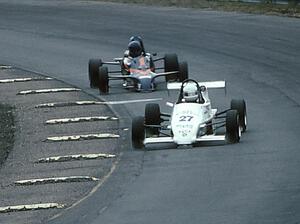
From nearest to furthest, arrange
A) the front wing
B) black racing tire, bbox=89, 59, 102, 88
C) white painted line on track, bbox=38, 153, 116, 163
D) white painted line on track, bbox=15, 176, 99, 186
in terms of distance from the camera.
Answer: white painted line on track, bbox=15, 176, 99, 186 < the front wing < white painted line on track, bbox=38, 153, 116, 163 < black racing tire, bbox=89, 59, 102, 88

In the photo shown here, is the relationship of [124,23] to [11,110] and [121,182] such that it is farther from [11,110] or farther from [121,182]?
[121,182]

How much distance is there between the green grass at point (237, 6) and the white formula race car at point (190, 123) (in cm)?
1627

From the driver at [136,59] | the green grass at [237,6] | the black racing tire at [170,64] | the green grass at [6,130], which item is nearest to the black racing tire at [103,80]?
the driver at [136,59]

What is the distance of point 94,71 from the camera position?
1056 inches

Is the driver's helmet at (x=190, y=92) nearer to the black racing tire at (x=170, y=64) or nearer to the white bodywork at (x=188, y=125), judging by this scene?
the white bodywork at (x=188, y=125)

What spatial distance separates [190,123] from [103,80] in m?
6.45

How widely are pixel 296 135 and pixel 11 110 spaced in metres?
7.40

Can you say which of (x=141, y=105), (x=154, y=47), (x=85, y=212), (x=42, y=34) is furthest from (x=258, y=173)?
(x=42, y=34)

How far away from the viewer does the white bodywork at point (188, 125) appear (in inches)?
771

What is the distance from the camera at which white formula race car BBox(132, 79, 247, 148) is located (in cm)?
1962

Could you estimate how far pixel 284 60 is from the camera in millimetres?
29562

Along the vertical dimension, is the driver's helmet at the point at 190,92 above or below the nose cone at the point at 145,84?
above

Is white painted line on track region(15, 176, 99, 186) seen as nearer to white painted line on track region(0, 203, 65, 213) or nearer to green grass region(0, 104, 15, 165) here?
white painted line on track region(0, 203, 65, 213)

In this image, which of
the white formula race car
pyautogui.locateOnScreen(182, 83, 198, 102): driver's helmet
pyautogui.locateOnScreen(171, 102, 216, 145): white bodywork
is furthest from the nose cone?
pyautogui.locateOnScreen(171, 102, 216, 145): white bodywork
